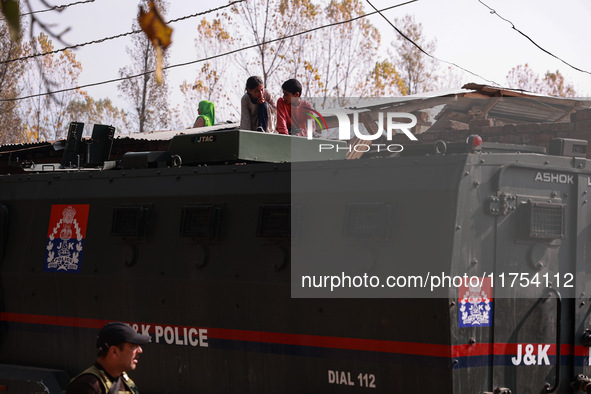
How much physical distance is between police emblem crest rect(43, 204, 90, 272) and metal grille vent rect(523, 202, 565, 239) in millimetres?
4170

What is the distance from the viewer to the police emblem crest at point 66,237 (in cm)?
844

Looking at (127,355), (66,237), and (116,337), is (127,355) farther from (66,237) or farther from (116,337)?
(66,237)

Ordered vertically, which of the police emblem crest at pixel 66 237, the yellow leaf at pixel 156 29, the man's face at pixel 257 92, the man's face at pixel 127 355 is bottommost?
the man's face at pixel 127 355

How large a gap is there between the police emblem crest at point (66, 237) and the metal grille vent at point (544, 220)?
13.7 ft

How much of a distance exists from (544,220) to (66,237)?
4.56 metres

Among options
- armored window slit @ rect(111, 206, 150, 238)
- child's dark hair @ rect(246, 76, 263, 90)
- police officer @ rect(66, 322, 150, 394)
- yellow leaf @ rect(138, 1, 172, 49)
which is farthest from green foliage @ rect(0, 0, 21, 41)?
child's dark hair @ rect(246, 76, 263, 90)

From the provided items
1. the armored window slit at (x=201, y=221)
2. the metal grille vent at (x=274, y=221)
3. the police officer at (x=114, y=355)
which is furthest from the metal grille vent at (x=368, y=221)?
the police officer at (x=114, y=355)

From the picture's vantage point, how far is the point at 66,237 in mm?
8594

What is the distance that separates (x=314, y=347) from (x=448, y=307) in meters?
1.20

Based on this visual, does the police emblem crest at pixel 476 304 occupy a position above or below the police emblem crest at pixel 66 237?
below

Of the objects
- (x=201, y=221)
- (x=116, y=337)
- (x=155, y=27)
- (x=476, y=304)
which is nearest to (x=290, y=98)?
(x=201, y=221)

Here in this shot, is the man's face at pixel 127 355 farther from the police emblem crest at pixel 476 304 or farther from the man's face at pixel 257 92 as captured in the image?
the man's face at pixel 257 92

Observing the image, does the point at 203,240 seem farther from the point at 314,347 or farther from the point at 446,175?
the point at 446,175

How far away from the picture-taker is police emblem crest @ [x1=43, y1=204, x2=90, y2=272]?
8.44 metres
